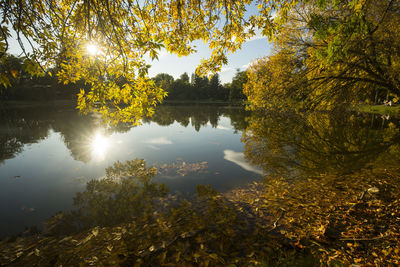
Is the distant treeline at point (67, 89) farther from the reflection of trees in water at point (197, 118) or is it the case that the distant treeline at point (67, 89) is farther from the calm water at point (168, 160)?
the calm water at point (168, 160)

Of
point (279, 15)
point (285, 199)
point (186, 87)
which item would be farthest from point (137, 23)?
point (186, 87)

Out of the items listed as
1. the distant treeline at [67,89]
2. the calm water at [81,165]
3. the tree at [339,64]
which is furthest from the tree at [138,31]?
the distant treeline at [67,89]

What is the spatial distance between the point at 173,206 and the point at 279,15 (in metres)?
6.39

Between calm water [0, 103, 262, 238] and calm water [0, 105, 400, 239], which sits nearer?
calm water [0, 103, 262, 238]

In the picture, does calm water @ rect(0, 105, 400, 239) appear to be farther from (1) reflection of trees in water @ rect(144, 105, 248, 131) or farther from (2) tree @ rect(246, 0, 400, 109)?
(1) reflection of trees in water @ rect(144, 105, 248, 131)

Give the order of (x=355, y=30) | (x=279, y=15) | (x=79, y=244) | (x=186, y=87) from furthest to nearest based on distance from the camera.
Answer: (x=186, y=87) < (x=279, y=15) < (x=79, y=244) < (x=355, y=30)

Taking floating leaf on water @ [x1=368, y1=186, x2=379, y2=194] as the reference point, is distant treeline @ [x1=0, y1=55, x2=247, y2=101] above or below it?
above

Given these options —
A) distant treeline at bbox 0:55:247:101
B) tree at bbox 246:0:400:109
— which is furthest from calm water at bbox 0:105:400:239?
distant treeline at bbox 0:55:247:101

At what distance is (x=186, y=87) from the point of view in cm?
9769

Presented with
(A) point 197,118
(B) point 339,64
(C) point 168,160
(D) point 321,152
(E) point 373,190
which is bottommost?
(C) point 168,160

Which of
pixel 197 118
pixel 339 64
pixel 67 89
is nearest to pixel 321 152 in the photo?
pixel 339 64

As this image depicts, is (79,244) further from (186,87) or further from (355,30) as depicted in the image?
(186,87)

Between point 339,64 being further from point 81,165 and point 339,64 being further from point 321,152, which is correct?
point 81,165

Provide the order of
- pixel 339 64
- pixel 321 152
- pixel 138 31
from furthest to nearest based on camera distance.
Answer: pixel 321 152, pixel 339 64, pixel 138 31
